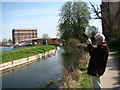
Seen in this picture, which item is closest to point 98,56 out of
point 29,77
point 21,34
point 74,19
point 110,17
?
point 29,77

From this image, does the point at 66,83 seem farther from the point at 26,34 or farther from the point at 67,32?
the point at 26,34

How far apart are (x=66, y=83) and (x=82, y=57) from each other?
17.3 ft

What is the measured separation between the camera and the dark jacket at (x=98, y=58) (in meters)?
3.33

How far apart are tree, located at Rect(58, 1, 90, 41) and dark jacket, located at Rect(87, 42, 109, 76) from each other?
2831cm

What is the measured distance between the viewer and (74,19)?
3297cm

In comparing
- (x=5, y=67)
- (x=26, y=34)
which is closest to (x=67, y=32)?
(x=5, y=67)

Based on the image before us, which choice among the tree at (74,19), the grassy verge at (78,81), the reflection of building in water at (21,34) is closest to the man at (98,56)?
the grassy verge at (78,81)

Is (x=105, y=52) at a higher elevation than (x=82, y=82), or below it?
higher

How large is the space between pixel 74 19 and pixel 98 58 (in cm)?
A: 3018

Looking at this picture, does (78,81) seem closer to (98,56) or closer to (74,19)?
(98,56)

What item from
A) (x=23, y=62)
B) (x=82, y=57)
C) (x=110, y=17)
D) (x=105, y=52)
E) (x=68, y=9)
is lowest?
(x=23, y=62)

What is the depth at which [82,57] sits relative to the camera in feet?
39.5

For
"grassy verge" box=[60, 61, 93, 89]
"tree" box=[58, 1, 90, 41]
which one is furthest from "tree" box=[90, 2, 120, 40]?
"grassy verge" box=[60, 61, 93, 89]

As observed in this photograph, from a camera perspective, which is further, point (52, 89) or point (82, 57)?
point (82, 57)
